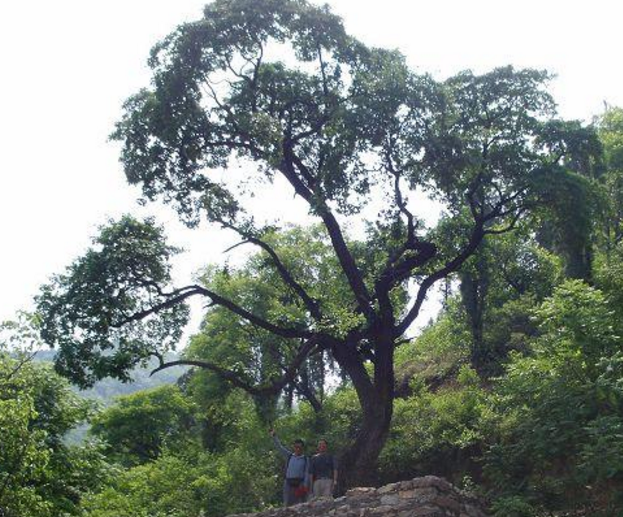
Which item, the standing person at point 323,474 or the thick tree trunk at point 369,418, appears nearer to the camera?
the standing person at point 323,474

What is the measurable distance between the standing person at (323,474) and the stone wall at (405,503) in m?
1.97

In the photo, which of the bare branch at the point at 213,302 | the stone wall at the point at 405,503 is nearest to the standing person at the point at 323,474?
the stone wall at the point at 405,503

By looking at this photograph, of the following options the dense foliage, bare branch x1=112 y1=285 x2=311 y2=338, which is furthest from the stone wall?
bare branch x1=112 y1=285 x2=311 y2=338

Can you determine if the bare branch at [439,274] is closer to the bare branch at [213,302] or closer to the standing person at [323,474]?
the bare branch at [213,302]

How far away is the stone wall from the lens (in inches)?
347

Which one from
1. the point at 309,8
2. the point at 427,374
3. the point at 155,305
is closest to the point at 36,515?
the point at 155,305

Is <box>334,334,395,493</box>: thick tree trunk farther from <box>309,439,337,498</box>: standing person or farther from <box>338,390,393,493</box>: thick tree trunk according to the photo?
<box>309,439,337,498</box>: standing person

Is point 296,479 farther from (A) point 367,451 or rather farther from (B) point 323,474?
(A) point 367,451

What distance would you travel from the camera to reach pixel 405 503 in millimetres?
8852

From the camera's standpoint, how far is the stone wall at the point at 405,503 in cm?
880

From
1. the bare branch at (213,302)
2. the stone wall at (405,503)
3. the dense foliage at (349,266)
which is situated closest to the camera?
the stone wall at (405,503)

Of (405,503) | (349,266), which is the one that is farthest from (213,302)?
(405,503)

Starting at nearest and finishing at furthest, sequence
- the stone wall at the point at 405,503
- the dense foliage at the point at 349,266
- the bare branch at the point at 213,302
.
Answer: the stone wall at the point at 405,503
the dense foliage at the point at 349,266
the bare branch at the point at 213,302

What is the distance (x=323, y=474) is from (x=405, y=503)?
10.3 ft
